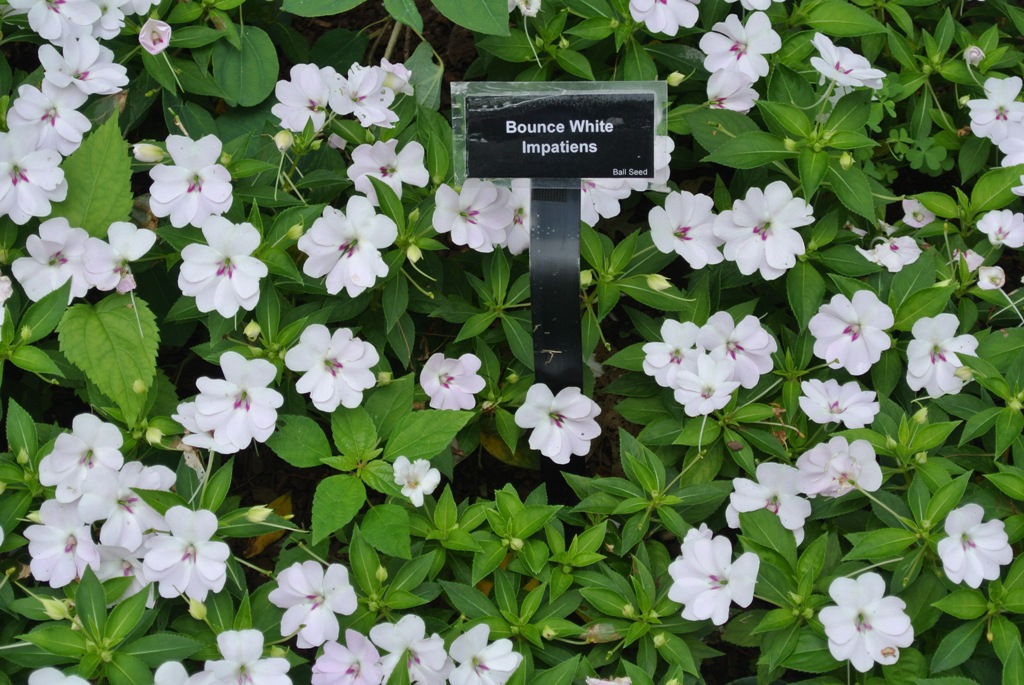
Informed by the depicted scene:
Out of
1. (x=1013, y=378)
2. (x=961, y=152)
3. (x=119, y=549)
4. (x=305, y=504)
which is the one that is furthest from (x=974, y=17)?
(x=119, y=549)

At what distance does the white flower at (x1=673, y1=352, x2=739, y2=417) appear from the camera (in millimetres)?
2107

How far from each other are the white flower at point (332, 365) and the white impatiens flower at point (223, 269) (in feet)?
0.51

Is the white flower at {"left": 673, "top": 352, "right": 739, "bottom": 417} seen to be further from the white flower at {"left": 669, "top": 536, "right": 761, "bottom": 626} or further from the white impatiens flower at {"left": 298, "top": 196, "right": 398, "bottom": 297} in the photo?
the white impatiens flower at {"left": 298, "top": 196, "right": 398, "bottom": 297}

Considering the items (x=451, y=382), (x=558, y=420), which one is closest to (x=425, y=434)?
(x=451, y=382)

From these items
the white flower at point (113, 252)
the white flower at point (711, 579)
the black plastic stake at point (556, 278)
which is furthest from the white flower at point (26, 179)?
the white flower at point (711, 579)

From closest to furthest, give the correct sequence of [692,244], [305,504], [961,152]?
1. [692,244]
2. [961,152]
3. [305,504]

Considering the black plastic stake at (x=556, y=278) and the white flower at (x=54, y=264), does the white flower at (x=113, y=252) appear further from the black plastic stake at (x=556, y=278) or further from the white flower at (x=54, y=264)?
the black plastic stake at (x=556, y=278)

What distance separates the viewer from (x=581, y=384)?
2.15 metres

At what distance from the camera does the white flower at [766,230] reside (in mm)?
2223

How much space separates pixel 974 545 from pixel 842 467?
1.02 ft

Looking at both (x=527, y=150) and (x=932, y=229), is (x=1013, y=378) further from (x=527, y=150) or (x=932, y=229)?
(x=527, y=150)

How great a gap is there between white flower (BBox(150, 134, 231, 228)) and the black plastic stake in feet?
2.31

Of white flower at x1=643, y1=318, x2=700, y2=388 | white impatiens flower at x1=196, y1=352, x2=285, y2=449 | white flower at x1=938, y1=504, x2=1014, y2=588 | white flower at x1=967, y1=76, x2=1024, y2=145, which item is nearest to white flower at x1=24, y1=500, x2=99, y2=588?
white impatiens flower at x1=196, y1=352, x2=285, y2=449

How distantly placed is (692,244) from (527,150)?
48 centimetres
